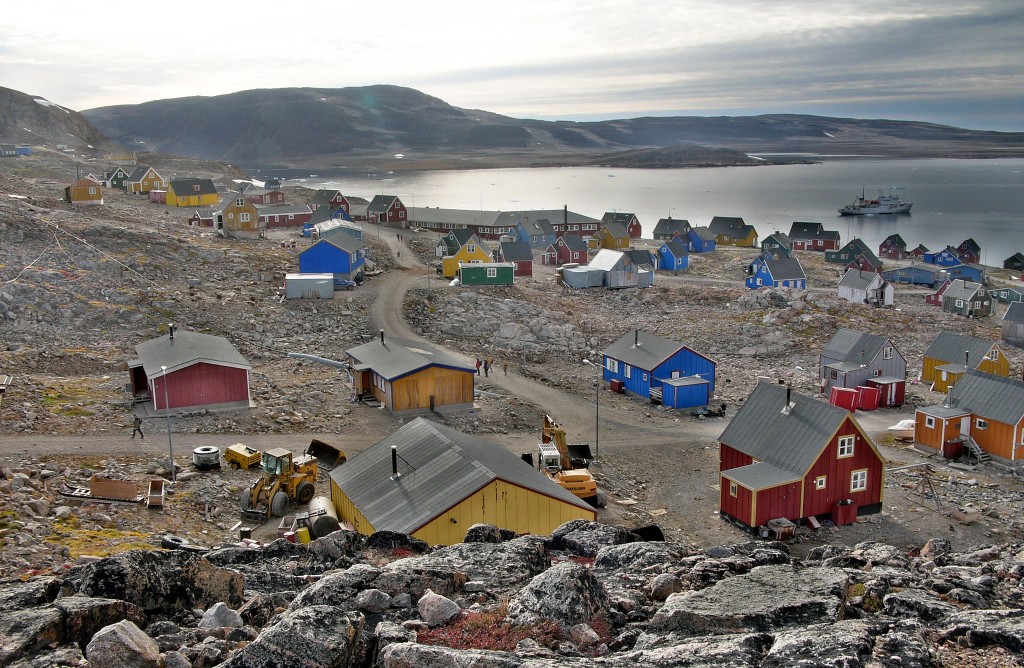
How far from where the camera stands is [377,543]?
15133 mm

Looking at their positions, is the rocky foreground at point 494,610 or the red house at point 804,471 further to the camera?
the red house at point 804,471

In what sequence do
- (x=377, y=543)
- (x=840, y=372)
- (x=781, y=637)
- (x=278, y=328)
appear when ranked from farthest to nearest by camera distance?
(x=278, y=328) < (x=840, y=372) < (x=377, y=543) < (x=781, y=637)

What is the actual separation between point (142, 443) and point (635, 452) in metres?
18.9

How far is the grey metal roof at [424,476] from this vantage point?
2117 centimetres

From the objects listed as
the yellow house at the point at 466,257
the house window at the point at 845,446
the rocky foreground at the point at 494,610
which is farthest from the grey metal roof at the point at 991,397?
the yellow house at the point at 466,257

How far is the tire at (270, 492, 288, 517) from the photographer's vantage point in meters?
24.2

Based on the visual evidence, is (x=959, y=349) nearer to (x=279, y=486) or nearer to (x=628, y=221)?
(x=279, y=486)

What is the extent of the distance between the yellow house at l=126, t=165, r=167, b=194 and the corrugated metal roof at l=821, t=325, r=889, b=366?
79704 millimetres

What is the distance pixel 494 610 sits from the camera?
36.8 ft

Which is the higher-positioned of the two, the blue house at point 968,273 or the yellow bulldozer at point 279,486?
the blue house at point 968,273

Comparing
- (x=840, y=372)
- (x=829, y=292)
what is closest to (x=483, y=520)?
(x=840, y=372)

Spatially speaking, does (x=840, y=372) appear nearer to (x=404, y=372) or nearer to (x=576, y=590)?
(x=404, y=372)

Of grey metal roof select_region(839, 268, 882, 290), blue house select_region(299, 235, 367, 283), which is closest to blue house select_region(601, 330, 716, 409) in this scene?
blue house select_region(299, 235, 367, 283)

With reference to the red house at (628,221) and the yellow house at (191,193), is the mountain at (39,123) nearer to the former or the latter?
the yellow house at (191,193)
